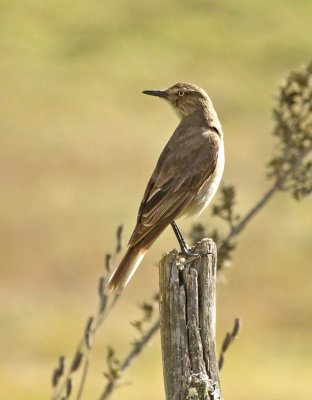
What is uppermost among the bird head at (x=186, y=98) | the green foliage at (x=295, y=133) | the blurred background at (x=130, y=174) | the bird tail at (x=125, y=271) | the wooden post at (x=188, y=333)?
the blurred background at (x=130, y=174)

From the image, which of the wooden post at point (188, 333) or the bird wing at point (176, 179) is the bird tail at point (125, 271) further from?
the wooden post at point (188, 333)

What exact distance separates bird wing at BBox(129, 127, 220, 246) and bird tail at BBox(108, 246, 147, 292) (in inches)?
5.9

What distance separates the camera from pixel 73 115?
123 ft

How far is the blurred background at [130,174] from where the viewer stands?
21.8 meters

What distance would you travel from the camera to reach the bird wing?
7.95m

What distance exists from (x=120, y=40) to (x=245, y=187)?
65.3ft

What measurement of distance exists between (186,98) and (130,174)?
2228 cm

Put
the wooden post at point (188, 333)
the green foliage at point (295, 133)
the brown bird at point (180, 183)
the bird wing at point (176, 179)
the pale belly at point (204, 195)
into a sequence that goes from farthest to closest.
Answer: the green foliage at point (295, 133) < the pale belly at point (204, 195) < the bird wing at point (176, 179) < the brown bird at point (180, 183) < the wooden post at point (188, 333)

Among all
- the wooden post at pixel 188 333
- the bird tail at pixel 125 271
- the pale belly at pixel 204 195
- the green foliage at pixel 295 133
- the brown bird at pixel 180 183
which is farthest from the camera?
the green foliage at pixel 295 133

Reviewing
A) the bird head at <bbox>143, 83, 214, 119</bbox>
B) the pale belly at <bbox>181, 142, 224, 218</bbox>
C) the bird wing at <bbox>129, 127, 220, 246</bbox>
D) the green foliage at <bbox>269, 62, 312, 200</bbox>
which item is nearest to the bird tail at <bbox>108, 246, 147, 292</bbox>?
the bird wing at <bbox>129, 127, 220, 246</bbox>

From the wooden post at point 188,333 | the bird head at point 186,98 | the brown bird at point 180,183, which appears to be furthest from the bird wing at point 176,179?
the wooden post at point 188,333

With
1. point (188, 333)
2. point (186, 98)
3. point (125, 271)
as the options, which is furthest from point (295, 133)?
point (188, 333)

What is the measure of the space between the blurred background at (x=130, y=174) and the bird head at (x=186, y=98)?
54 centimetres

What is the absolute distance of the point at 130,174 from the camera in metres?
31.4
